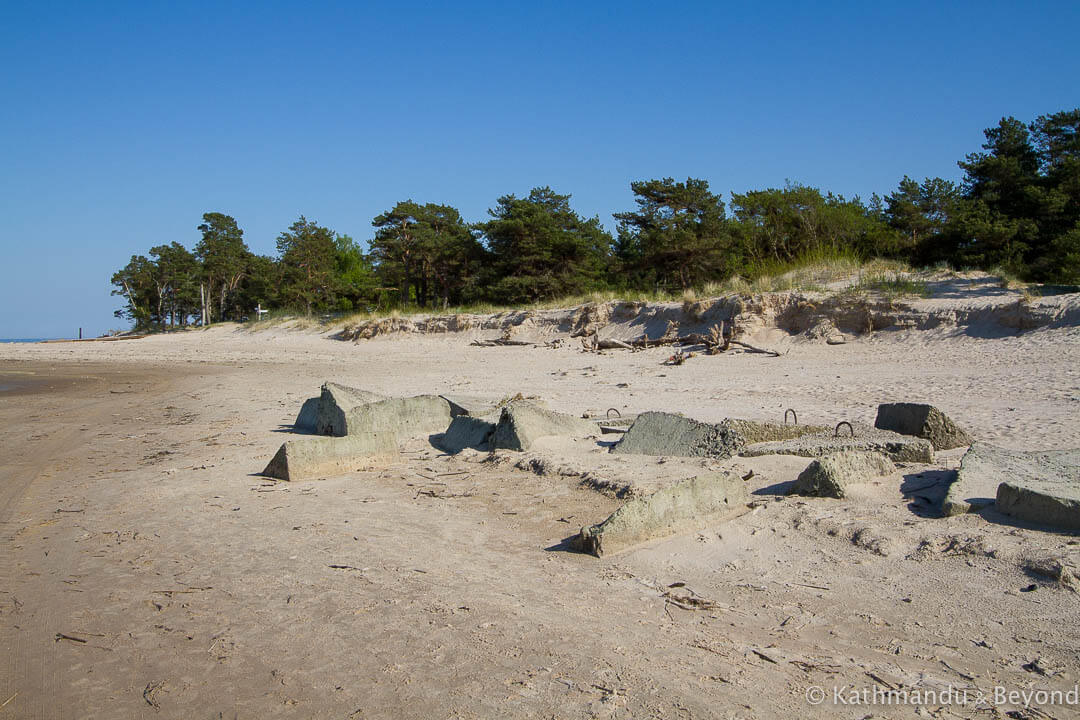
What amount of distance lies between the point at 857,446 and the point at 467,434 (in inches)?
144

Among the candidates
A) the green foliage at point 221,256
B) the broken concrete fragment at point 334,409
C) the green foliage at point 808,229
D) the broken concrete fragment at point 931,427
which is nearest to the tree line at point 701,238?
the green foliage at point 808,229

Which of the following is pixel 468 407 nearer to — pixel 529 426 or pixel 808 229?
pixel 529 426

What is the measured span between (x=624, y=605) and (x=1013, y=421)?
543 centimetres

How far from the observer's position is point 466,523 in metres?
4.63

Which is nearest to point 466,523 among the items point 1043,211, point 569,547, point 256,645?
point 569,547

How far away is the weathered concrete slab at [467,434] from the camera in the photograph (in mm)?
6773

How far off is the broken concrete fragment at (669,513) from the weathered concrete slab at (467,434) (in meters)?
2.91

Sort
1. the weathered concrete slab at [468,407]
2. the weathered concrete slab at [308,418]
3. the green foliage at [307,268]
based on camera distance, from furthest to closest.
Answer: the green foliage at [307,268]
the weathered concrete slab at [308,418]
the weathered concrete slab at [468,407]

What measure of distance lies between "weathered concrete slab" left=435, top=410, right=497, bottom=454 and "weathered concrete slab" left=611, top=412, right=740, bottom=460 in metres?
1.41

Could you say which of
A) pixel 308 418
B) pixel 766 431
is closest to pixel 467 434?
pixel 308 418

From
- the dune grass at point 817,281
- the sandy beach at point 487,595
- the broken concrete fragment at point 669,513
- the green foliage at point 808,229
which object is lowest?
the sandy beach at point 487,595

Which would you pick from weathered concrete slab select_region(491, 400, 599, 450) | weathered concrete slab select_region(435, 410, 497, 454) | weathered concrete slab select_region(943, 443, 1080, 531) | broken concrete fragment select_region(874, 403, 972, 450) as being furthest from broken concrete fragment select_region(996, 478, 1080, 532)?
weathered concrete slab select_region(435, 410, 497, 454)

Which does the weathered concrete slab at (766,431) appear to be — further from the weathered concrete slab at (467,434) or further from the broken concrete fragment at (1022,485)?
the weathered concrete slab at (467,434)

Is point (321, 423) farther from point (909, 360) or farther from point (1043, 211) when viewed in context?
point (1043, 211)
